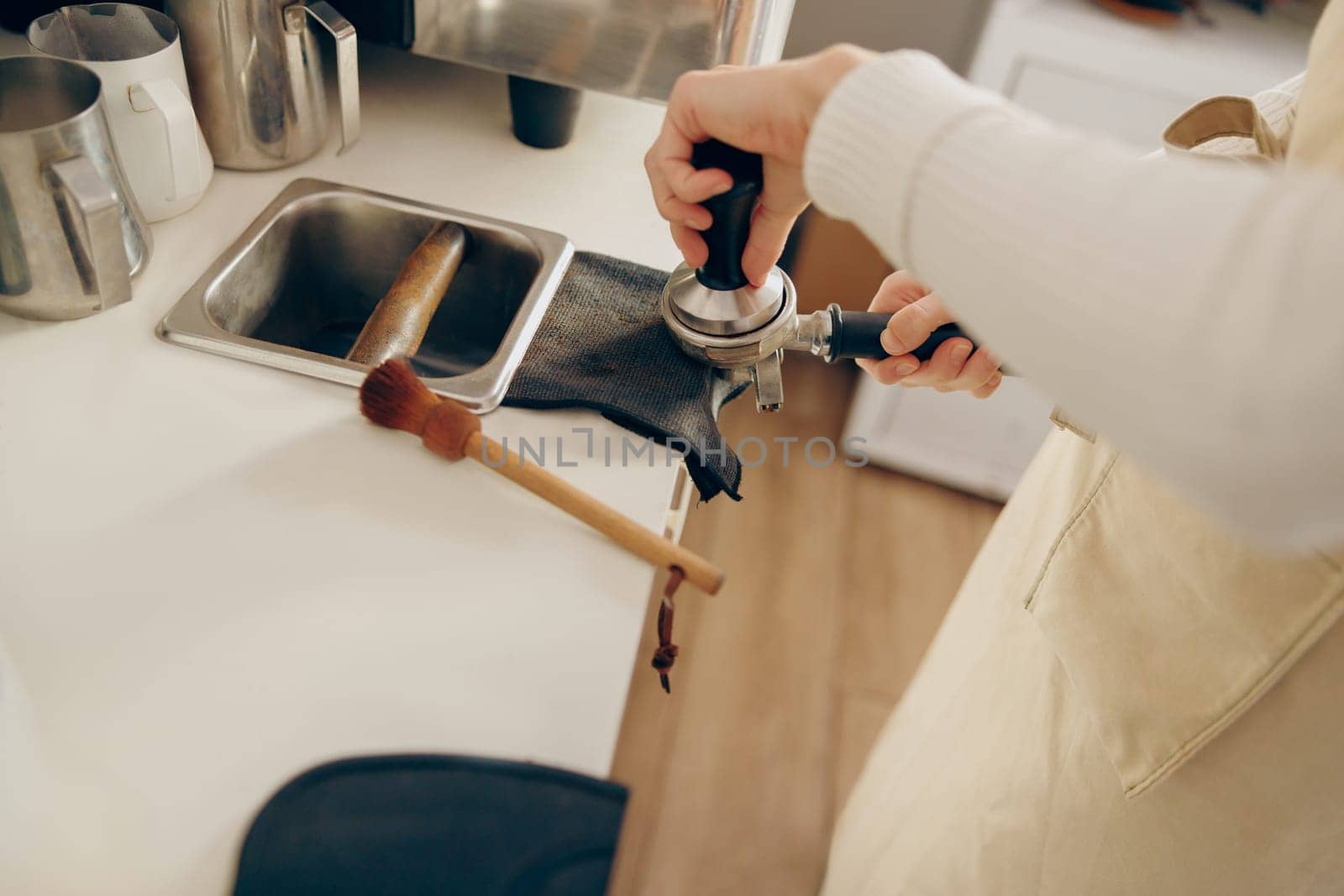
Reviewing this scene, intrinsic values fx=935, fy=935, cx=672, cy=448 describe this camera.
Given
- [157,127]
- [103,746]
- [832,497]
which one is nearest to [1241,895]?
[103,746]

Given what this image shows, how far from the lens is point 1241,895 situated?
59 centimetres

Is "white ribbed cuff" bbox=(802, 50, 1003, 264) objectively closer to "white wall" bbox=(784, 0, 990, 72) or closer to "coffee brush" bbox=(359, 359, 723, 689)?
"coffee brush" bbox=(359, 359, 723, 689)

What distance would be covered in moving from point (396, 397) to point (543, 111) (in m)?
0.45

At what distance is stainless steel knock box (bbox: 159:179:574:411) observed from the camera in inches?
31.8

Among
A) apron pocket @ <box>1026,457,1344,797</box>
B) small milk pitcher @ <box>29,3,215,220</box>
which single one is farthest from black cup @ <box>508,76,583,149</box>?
apron pocket @ <box>1026,457,1344,797</box>

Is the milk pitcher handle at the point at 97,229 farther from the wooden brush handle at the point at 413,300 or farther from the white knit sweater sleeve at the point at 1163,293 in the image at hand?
the white knit sweater sleeve at the point at 1163,293

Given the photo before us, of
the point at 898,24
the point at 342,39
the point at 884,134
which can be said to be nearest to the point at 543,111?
the point at 342,39

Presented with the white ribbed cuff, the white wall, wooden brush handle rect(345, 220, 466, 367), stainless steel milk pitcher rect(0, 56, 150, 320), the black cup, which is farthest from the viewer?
the white wall

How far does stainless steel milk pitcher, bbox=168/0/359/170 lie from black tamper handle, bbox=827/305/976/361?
0.54m

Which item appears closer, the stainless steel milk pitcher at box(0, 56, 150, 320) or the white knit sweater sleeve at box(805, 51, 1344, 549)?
the white knit sweater sleeve at box(805, 51, 1344, 549)

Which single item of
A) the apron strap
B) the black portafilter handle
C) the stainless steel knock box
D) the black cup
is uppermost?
the apron strap

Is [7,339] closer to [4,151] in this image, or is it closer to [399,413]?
[4,151]

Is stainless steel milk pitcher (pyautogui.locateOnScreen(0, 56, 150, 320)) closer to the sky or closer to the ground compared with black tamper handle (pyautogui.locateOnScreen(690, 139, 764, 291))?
closer to the ground

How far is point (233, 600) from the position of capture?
576 millimetres
